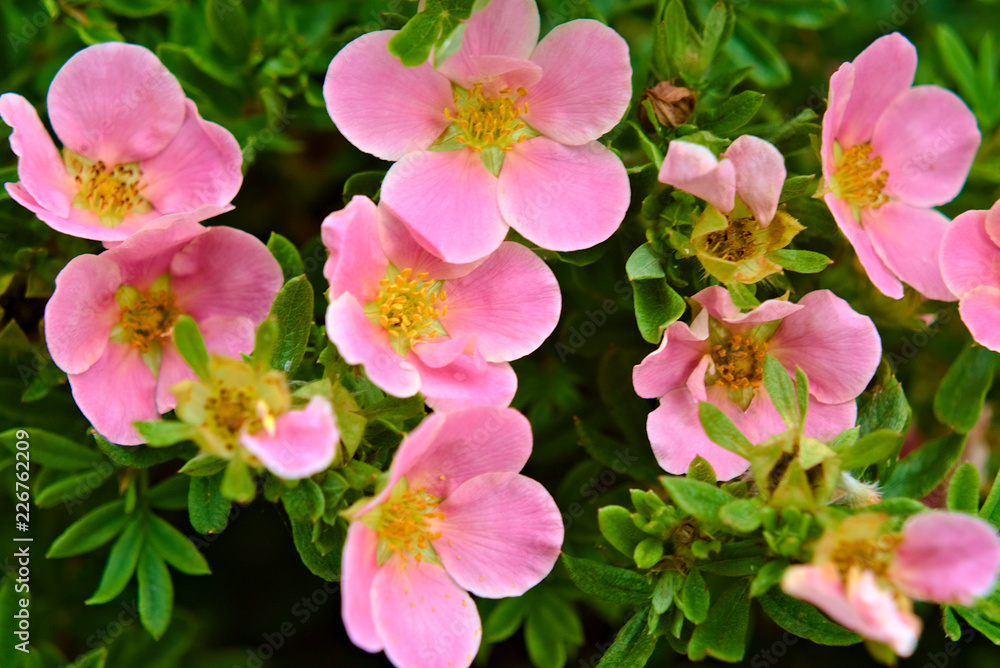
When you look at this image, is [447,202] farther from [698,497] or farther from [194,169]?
[698,497]

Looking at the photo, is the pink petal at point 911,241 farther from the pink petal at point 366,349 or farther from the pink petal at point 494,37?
the pink petal at point 366,349

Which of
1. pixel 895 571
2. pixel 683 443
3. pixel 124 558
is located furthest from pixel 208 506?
pixel 895 571

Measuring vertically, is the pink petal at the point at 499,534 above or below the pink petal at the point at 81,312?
below

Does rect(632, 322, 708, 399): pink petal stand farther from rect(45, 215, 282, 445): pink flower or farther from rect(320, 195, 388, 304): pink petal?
rect(45, 215, 282, 445): pink flower

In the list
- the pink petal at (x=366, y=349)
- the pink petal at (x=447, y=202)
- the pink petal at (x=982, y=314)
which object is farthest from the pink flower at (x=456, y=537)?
the pink petal at (x=982, y=314)

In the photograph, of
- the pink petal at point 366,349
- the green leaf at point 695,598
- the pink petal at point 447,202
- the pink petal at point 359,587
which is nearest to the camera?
the pink petal at point 359,587

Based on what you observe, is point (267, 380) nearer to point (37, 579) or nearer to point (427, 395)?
point (427, 395)

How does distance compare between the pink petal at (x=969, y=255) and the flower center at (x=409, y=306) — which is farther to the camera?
the pink petal at (x=969, y=255)
